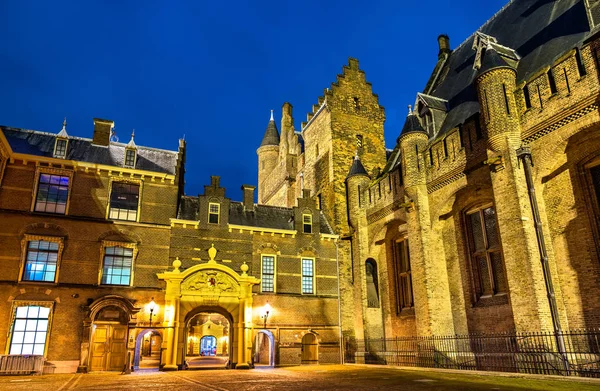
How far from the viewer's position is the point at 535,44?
60.1ft

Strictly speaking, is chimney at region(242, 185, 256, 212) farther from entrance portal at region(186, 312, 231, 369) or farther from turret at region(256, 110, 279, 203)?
entrance portal at region(186, 312, 231, 369)

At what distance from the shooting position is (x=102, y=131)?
80.9 feet

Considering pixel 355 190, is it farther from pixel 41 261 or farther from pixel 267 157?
pixel 267 157

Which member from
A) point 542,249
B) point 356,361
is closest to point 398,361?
point 356,361

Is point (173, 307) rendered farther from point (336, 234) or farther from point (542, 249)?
point (542, 249)

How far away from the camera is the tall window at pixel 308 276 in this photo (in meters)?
25.3

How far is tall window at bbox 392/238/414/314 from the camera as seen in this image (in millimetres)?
22609

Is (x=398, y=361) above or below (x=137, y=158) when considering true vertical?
below

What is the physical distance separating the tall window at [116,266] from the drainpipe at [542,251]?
720 inches

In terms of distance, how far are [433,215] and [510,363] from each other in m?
7.06

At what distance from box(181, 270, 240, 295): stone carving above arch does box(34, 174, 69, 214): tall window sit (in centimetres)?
722

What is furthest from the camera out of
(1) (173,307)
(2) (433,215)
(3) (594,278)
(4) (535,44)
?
(1) (173,307)

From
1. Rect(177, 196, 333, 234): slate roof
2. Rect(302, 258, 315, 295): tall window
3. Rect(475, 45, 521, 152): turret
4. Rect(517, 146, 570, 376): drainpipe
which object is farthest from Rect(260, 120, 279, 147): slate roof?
Rect(517, 146, 570, 376): drainpipe

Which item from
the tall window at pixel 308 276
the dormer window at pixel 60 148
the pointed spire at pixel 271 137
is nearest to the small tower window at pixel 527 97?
the tall window at pixel 308 276
